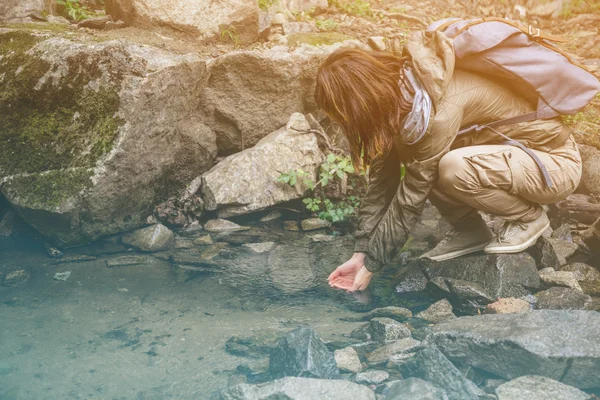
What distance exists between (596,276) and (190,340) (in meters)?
2.53

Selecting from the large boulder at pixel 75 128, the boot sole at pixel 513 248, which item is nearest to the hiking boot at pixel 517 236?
the boot sole at pixel 513 248

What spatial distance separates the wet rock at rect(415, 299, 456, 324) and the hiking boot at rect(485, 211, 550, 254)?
460 mm

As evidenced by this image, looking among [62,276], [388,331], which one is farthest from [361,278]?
[62,276]

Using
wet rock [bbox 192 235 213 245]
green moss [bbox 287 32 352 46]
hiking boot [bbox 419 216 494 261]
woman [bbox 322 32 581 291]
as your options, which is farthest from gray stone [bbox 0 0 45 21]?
hiking boot [bbox 419 216 494 261]

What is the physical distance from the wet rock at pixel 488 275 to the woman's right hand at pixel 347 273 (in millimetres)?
353

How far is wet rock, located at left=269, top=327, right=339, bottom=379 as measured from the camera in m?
2.43

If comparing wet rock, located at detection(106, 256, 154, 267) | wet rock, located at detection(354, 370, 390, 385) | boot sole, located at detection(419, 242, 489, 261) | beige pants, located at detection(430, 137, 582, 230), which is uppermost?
beige pants, located at detection(430, 137, 582, 230)

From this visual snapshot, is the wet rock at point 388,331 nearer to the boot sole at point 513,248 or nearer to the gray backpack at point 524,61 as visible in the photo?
the boot sole at point 513,248

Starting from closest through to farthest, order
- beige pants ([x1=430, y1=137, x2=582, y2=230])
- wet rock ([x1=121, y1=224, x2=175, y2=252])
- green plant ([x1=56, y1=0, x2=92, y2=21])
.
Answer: beige pants ([x1=430, y1=137, x2=582, y2=230]) < wet rock ([x1=121, y1=224, x2=175, y2=252]) < green plant ([x1=56, y1=0, x2=92, y2=21])

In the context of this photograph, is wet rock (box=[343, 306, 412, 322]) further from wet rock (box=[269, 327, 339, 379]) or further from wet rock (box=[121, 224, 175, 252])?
wet rock (box=[121, 224, 175, 252])

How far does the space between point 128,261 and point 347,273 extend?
1.61 metres

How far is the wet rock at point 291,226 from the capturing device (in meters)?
4.55

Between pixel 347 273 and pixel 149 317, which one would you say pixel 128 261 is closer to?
pixel 149 317

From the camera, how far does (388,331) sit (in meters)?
2.82
